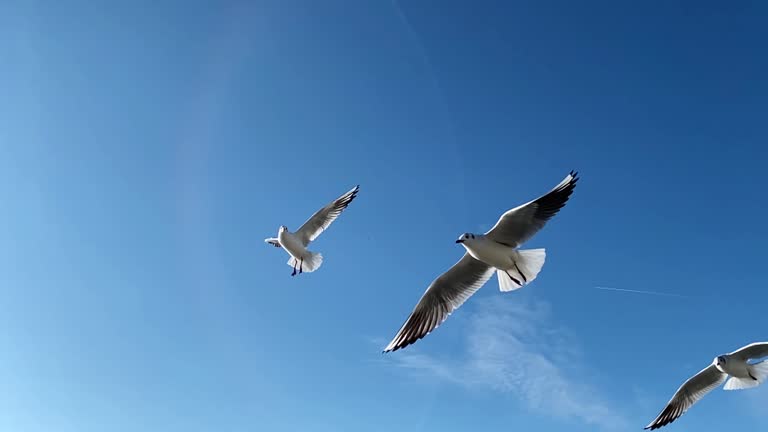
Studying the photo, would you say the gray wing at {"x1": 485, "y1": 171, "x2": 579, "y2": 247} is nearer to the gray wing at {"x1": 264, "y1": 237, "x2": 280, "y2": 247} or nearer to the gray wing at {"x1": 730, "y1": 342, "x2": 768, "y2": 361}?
the gray wing at {"x1": 730, "y1": 342, "x2": 768, "y2": 361}

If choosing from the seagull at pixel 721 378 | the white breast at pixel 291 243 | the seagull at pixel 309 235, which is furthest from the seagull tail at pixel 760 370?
the white breast at pixel 291 243

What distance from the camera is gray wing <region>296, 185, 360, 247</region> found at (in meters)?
15.0

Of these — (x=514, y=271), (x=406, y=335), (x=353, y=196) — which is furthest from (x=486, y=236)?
(x=353, y=196)

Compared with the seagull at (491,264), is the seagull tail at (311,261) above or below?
above

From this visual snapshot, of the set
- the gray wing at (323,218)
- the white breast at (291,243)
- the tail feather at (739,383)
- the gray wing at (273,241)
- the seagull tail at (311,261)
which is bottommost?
the tail feather at (739,383)

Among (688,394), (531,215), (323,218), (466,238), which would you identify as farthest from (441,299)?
(688,394)

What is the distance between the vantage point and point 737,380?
12789 millimetres

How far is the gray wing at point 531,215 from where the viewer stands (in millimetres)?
9328

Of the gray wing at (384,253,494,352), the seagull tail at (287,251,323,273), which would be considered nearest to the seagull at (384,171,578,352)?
the gray wing at (384,253,494,352)

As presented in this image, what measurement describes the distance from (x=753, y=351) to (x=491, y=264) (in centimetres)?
593

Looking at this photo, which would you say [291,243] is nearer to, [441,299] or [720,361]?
[441,299]

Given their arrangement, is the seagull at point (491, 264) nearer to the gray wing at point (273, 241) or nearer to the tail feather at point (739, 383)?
the tail feather at point (739, 383)

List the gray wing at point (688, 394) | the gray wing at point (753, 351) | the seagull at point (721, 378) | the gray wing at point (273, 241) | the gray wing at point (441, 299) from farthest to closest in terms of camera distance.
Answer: the gray wing at point (273, 241) → the gray wing at point (688, 394) → the seagull at point (721, 378) → the gray wing at point (753, 351) → the gray wing at point (441, 299)

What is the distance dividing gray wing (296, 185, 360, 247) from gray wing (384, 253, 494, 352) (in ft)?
16.5
